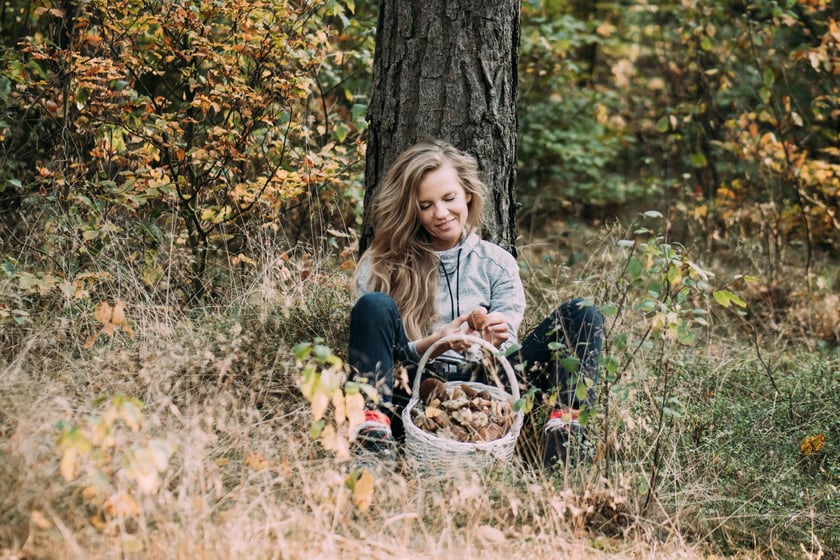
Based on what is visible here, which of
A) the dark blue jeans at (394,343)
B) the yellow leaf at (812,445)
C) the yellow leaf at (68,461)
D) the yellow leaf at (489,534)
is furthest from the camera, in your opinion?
the yellow leaf at (812,445)

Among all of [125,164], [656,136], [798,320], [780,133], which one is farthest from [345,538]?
[656,136]

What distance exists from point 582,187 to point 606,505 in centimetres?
515

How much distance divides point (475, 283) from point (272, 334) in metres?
0.86

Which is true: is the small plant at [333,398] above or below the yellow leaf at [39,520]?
above

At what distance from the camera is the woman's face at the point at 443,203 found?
317 centimetres

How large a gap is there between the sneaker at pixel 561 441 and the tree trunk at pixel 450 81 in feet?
3.48

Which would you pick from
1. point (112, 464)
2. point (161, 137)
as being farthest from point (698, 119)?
point (112, 464)

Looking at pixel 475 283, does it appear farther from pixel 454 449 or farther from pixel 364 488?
pixel 364 488

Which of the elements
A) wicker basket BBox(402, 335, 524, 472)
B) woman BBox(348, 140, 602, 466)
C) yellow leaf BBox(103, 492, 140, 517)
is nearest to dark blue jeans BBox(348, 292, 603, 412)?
woman BBox(348, 140, 602, 466)

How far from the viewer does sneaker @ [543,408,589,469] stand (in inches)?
104

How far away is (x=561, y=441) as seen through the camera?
270 cm

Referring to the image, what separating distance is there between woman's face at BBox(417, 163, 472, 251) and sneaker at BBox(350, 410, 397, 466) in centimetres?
91

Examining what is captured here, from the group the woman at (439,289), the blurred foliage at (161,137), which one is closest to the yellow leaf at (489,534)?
the woman at (439,289)

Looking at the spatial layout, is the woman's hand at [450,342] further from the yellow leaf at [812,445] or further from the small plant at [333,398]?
the yellow leaf at [812,445]
